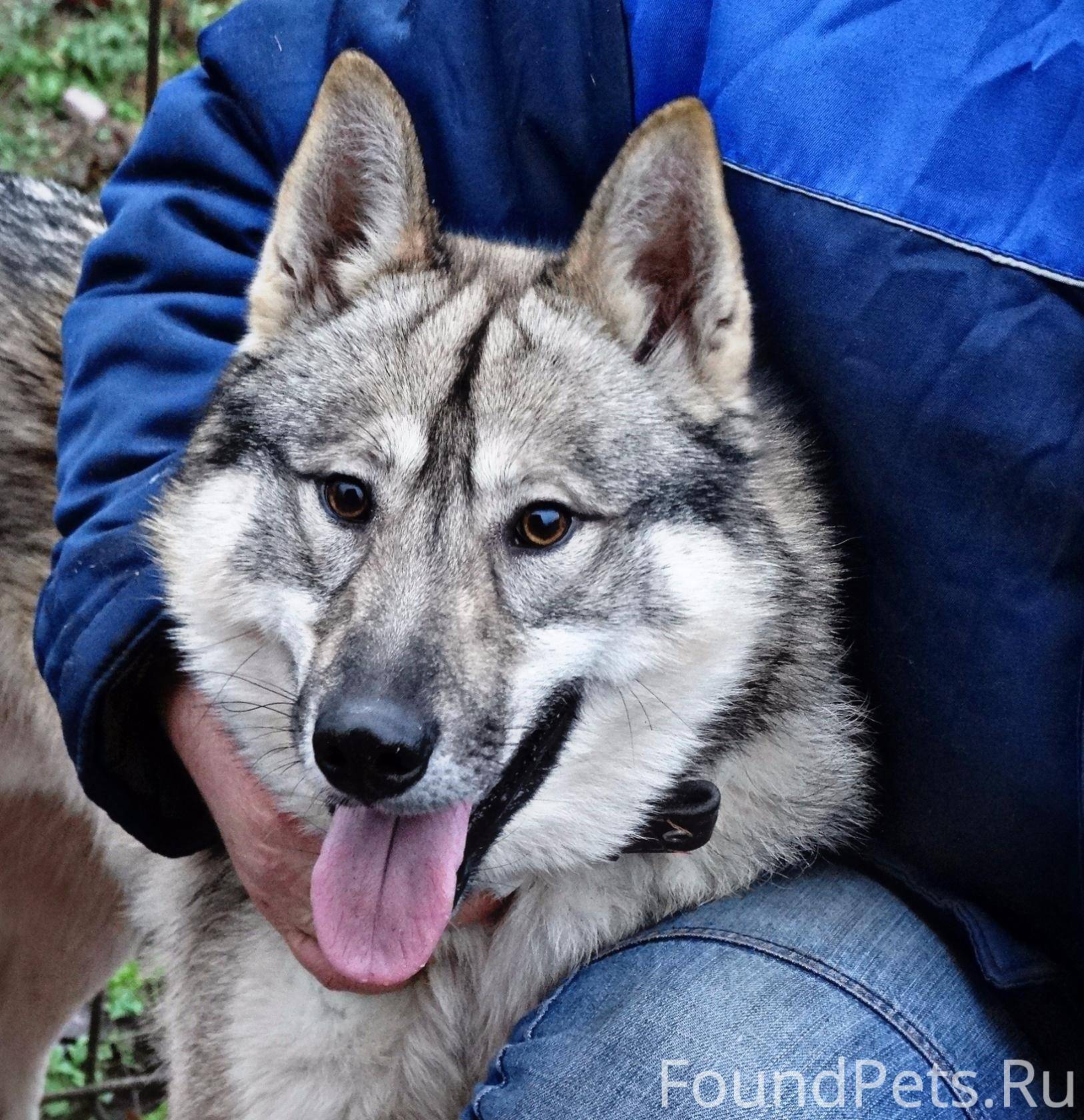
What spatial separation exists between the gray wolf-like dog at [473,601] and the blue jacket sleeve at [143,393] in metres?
0.10

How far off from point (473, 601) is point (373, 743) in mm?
271

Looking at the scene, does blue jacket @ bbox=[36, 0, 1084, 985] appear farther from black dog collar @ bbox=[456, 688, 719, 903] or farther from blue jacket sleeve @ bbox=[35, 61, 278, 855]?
black dog collar @ bbox=[456, 688, 719, 903]

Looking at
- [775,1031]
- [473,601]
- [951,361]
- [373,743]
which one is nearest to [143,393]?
[473,601]

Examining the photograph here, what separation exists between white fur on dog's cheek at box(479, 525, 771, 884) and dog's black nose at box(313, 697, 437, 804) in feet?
0.86

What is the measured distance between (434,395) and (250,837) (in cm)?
82

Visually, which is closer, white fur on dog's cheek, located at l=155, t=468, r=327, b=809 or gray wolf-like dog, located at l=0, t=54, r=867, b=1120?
gray wolf-like dog, located at l=0, t=54, r=867, b=1120

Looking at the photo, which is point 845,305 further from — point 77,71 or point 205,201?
point 77,71

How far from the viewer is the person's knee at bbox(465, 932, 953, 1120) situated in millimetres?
1829

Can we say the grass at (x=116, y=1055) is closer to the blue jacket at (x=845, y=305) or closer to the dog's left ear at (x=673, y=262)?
the blue jacket at (x=845, y=305)

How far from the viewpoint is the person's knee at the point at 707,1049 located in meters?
1.83

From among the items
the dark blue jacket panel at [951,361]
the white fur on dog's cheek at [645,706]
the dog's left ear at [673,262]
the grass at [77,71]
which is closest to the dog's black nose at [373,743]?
the white fur on dog's cheek at [645,706]

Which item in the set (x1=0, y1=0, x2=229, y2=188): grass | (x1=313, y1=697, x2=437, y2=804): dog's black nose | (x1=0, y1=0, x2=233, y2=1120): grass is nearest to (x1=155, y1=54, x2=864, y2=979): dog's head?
(x1=313, y1=697, x2=437, y2=804): dog's black nose

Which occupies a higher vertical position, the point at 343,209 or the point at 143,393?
the point at 343,209

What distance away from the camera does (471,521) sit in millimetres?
1871
